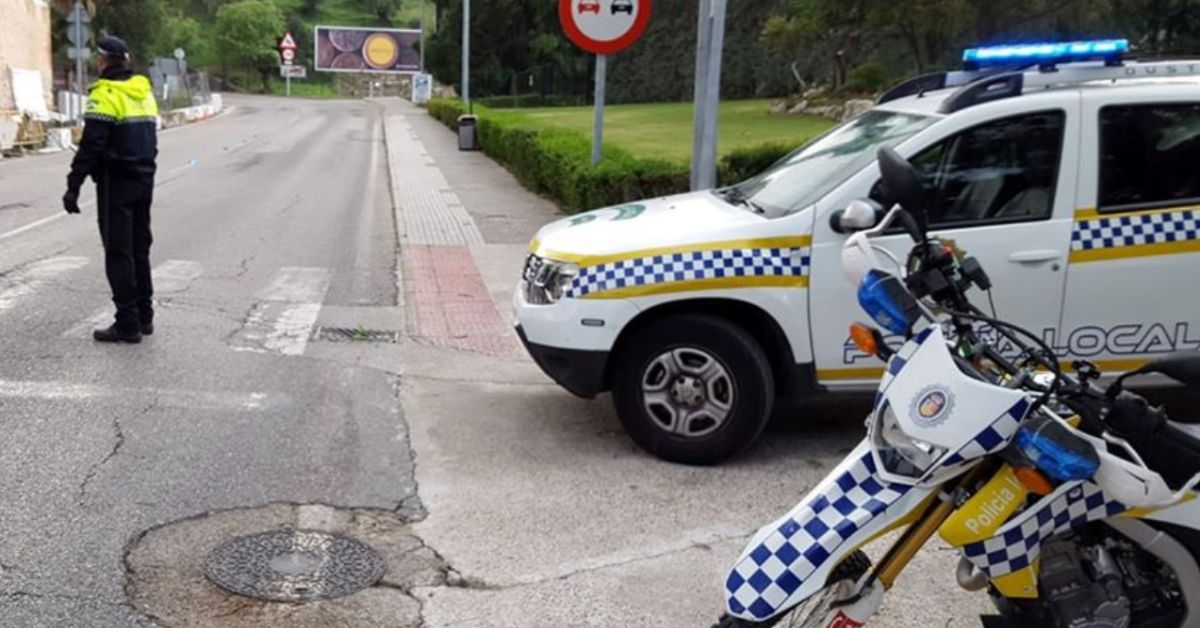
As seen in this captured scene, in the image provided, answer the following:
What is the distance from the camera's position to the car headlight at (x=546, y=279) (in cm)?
569

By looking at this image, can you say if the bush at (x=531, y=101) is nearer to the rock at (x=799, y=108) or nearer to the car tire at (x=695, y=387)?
the rock at (x=799, y=108)

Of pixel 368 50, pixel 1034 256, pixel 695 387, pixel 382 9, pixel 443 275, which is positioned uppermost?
pixel 382 9

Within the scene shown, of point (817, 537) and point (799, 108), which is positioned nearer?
point (817, 537)

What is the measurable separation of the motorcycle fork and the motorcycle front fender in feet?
0.19

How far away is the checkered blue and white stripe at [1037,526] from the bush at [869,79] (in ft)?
94.5

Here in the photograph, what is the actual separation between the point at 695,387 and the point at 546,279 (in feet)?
3.10

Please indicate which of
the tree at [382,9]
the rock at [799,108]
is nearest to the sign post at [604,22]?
the rock at [799,108]

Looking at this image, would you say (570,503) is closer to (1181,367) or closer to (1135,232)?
(1135,232)

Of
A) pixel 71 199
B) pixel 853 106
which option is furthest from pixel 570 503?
pixel 853 106

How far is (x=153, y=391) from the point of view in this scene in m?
6.66

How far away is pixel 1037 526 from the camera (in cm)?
267

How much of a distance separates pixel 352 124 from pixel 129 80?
143ft

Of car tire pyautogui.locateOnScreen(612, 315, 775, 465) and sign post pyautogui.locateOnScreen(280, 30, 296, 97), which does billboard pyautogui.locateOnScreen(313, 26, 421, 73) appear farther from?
car tire pyautogui.locateOnScreen(612, 315, 775, 465)

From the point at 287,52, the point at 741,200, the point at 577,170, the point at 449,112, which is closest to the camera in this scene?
the point at 741,200
